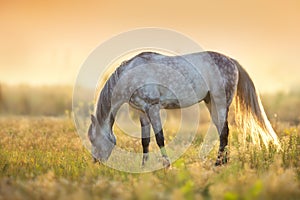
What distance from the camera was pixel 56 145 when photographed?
392 inches

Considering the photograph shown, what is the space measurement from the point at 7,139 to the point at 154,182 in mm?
5856

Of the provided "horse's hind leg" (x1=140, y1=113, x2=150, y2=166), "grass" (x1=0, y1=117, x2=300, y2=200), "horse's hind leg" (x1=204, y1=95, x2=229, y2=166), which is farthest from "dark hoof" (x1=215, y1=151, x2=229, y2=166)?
"horse's hind leg" (x1=140, y1=113, x2=150, y2=166)

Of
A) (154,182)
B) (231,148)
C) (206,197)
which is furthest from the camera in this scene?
(231,148)

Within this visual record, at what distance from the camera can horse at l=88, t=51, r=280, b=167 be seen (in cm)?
805

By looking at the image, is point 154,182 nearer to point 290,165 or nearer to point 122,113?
point 290,165

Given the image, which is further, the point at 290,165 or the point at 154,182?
the point at 290,165

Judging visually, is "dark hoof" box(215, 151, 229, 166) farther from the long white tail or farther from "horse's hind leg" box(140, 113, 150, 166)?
"horse's hind leg" box(140, 113, 150, 166)

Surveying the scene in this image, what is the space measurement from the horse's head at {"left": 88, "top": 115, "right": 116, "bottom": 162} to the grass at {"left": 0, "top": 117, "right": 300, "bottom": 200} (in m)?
0.21

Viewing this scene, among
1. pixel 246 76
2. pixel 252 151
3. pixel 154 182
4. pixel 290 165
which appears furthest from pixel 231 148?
pixel 154 182

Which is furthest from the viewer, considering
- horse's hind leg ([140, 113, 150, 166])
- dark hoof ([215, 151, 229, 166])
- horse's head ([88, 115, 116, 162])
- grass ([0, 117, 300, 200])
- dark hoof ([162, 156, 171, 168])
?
horse's hind leg ([140, 113, 150, 166])

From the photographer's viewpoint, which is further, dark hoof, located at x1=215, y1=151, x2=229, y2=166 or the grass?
dark hoof, located at x1=215, y1=151, x2=229, y2=166

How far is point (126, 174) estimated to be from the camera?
22.5 ft

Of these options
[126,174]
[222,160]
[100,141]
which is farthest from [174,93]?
[126,174]

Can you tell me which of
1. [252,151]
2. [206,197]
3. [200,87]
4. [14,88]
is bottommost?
[14,88]
